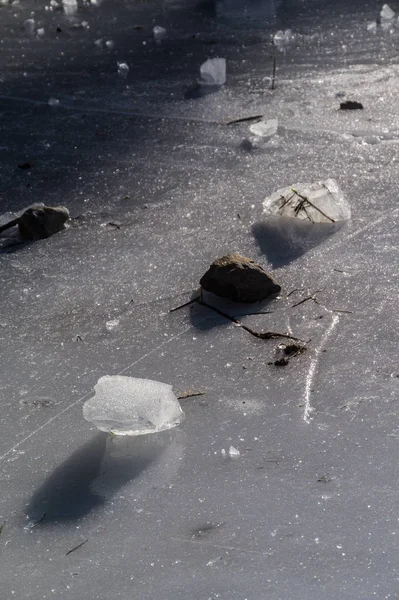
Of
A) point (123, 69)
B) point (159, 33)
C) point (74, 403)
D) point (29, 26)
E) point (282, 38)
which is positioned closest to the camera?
point (74, 403)

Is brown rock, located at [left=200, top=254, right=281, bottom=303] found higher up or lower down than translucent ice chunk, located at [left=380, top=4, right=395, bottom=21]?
lower down

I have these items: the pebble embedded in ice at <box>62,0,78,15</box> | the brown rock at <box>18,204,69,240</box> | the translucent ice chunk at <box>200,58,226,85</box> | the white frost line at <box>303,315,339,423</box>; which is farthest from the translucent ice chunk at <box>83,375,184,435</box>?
the pebble embedded in ice at <box>62,0,78,15</box>

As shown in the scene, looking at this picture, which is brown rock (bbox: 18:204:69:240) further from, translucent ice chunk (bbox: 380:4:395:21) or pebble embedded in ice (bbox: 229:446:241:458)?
translucent ice chunk (bbox: 380:4:395:21)

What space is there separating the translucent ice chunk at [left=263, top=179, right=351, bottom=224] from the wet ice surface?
0.07 meters

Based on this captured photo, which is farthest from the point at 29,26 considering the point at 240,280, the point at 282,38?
the point at 240,280

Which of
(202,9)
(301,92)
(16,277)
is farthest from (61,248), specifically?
(202,9)

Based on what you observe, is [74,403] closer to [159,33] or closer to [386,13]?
[159,33]

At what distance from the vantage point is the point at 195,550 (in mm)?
1365

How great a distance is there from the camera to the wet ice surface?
136cm

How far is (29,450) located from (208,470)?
346mm

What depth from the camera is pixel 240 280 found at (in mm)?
2055

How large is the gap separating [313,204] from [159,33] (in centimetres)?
238

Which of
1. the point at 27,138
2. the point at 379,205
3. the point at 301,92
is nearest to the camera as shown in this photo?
the point at 379,205

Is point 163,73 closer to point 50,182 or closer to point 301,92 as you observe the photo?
point 301,92
